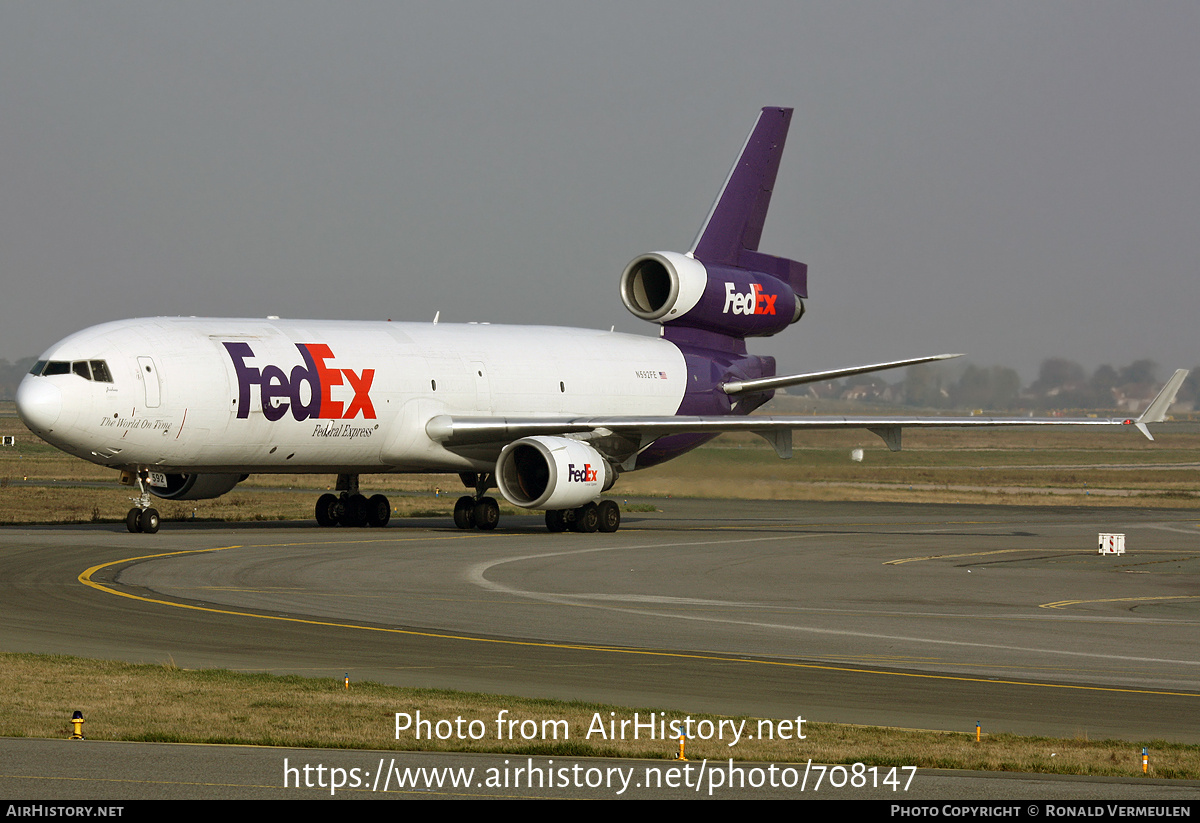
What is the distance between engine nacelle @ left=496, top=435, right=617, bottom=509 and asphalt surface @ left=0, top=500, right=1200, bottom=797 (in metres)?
1.13

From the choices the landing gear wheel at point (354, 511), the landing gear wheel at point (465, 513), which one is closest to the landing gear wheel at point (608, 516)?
the landing gear wheel at point (465, 513)

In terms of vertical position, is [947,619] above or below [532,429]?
below

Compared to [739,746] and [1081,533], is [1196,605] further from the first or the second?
[1081,533]

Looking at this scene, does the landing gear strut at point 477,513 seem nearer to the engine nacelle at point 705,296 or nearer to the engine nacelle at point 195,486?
the engine nacelle at point 195,486

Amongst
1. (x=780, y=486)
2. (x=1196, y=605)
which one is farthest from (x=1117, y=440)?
(x=1196, y=605)

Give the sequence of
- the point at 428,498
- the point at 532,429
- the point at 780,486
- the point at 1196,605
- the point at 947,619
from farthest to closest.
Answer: the point at 428,498
the point at 780,486
the point at 532,429
the point at 1196,605
the point at 947,619

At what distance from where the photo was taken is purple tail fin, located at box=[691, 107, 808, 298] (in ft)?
141

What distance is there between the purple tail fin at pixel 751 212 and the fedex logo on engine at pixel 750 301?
953 mm

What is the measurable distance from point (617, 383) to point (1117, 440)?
112 metres

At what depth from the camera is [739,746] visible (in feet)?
36.1

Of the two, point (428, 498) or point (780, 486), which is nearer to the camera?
point (780, 486)

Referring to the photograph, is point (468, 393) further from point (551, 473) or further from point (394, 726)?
point (394, 726)

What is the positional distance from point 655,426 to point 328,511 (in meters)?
8.94

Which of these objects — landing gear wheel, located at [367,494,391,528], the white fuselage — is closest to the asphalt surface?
the white fuselage
